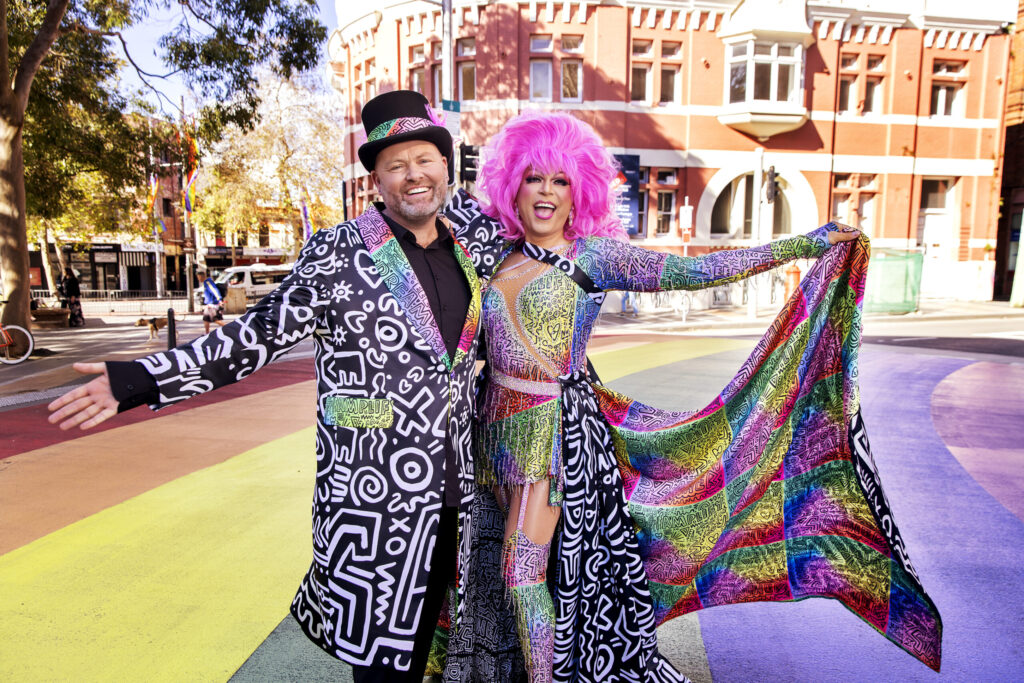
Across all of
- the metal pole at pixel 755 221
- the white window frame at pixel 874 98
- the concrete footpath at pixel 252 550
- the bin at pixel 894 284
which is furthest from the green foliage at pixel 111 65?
the white window frame at pixel 874 98

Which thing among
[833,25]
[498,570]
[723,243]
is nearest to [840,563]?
[498,570]

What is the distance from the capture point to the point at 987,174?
24.0m

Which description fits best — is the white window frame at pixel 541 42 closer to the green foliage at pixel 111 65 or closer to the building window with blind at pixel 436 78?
the building window with blind at pixel 436 78

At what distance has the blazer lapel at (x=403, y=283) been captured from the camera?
2.06m

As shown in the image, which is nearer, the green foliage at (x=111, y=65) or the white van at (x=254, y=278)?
the green foliage at (x=111, y=65)

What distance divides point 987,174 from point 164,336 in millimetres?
26437

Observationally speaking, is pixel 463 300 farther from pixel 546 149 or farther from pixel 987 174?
pixel 987 174

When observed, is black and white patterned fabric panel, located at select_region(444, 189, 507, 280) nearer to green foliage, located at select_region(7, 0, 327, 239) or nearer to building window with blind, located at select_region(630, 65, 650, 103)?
green foliage, located at select_region(7, 0, 327, 239)

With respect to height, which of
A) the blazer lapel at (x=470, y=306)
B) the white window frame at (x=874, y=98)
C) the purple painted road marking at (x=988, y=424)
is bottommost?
the purple painted road marking at (x=988, y=424)

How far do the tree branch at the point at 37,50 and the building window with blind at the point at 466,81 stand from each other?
12755 millimetres

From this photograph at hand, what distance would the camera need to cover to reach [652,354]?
11172mm

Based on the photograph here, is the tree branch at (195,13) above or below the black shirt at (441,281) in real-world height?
above

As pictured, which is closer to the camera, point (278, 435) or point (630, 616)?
point (630, 616)

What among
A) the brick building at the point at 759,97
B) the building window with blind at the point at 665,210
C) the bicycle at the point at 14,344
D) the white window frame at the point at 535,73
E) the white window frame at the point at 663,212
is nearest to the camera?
the bicycle at the point at 14,344
